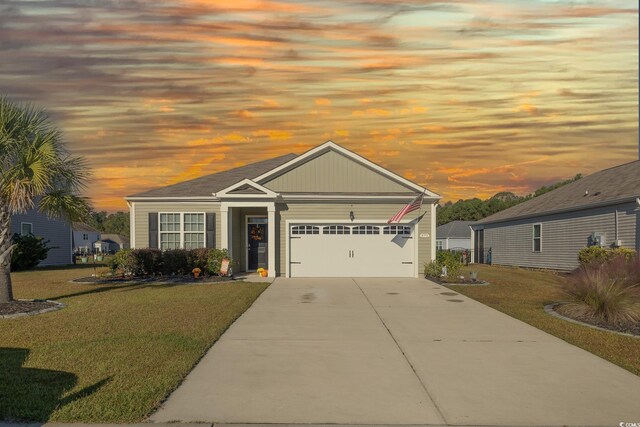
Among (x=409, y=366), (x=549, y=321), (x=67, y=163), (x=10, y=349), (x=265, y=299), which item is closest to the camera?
(x=409, y=366)

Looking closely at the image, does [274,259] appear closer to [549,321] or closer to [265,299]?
[265,299]

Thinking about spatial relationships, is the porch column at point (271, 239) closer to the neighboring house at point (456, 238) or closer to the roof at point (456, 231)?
the neighboring house at point (456, 238)

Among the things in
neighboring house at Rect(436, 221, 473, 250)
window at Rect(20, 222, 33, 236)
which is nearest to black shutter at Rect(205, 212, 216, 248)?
window at Rect(20, 222, 33, 236)

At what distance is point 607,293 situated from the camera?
11.0m

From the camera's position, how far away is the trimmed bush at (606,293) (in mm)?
10750

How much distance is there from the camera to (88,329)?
9.79m

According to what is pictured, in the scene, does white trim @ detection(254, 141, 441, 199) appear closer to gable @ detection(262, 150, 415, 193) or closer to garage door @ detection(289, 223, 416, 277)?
gable @ detection(262, 150, 415, 193)

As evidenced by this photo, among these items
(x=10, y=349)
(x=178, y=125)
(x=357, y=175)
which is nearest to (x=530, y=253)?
(x=357, y=175)

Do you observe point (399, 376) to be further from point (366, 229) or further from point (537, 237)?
point (537, 237)

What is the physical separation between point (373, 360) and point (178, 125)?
17389 mm

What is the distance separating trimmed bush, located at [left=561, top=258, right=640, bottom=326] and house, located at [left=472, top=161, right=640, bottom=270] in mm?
9645

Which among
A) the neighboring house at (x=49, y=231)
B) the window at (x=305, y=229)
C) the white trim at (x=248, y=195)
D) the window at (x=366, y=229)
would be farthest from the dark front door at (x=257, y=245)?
the neighboring house at (x=49, y=231)

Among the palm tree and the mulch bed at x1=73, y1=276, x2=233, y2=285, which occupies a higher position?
the palm tree

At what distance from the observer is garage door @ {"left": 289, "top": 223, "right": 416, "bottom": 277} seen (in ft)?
71.2
